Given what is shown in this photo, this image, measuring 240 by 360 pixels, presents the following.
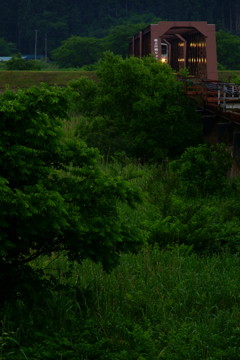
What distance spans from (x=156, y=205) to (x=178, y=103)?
42.8 ft

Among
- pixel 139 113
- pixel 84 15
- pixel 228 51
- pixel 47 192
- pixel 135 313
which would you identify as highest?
pixel 84 15

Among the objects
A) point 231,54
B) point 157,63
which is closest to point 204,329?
point 157,63

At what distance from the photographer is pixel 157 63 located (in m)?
32.5

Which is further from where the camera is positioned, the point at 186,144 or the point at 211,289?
the point at 186,144

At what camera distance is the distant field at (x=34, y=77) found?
58.2 m

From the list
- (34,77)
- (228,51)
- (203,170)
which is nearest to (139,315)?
(203,170)

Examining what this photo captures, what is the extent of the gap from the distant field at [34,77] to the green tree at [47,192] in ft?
163

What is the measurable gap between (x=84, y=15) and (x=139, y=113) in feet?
454

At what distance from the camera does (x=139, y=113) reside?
2934 centimetres

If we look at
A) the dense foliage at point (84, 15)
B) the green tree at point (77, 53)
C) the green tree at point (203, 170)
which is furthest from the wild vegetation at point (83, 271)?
the dense foliage at point (84, 15)

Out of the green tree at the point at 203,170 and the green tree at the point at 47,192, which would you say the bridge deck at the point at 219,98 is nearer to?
the green tree at the point at 203,170

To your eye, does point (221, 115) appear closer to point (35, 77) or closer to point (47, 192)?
point (47, 192)

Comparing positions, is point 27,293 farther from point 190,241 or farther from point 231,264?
point 190,241

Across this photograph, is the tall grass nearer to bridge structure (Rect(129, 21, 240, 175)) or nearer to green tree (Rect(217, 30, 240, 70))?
bridge structure (Rect(129, 21, 240, 175))
